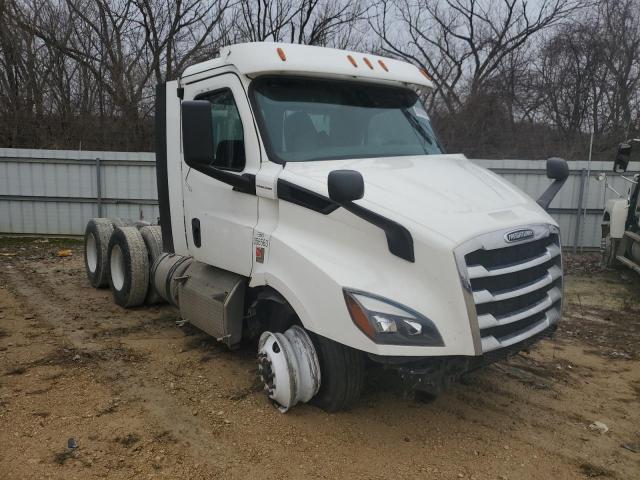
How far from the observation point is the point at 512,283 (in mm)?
3436

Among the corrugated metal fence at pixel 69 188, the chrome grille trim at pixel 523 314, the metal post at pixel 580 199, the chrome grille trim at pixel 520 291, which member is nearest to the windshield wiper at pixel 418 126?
the chrome grille trim at pixel 520 291

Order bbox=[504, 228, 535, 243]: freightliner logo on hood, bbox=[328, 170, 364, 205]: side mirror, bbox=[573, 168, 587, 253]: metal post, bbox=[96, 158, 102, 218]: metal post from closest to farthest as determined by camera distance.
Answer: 1. bbox=[328, 170, 364, 205]: side mirror
2. bbox=[504, 228, 535, 243]: freightliner logo on hood
3. bbox=[573, 168, 587, 253]: metal post
4. bbox=[96, 158, 102, 218]: metal post

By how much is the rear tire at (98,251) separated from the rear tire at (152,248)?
0.88m

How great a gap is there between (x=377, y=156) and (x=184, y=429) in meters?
2.46

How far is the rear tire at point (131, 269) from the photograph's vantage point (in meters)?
6.48

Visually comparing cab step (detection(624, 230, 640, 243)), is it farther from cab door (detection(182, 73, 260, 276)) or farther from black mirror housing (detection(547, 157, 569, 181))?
cab door (detection(182, 73, 260, 276))

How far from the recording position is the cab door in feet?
13.6

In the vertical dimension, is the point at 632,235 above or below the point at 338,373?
above

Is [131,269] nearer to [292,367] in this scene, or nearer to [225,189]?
[225,189]

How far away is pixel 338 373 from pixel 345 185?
1.34 metres

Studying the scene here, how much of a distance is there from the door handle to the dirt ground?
1.09 metres

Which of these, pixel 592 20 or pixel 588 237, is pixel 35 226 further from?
pixel 592 20

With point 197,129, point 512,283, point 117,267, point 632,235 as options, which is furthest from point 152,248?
point 632,235

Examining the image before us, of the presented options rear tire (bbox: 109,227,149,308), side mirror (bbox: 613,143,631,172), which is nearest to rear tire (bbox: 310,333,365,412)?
rear tire (bbox: 109,227,149,308)
